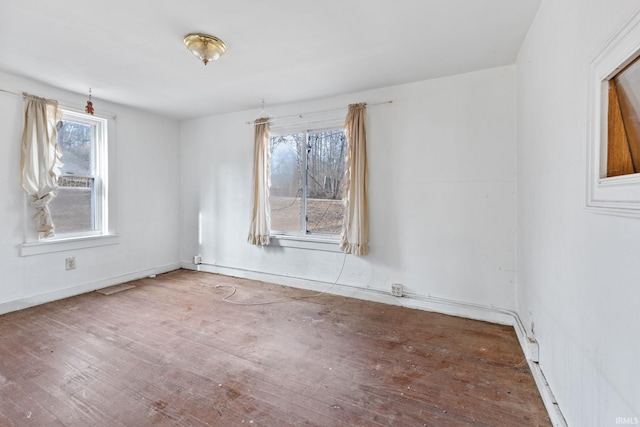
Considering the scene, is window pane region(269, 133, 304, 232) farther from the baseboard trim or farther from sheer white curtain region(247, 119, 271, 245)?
the baseboard trim

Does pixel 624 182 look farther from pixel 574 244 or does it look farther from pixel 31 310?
pixel 31 310

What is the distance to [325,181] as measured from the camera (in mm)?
3814

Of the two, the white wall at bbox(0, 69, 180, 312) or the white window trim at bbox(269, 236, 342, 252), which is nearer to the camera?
the white wall at bbox(0, 69, 180, 312)

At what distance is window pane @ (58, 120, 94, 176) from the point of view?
3561mm

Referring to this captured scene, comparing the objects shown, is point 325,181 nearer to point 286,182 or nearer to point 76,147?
point 286,182

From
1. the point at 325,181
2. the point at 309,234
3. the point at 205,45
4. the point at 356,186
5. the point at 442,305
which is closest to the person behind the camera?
the point at 205,45

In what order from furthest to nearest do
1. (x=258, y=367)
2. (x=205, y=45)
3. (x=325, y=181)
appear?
(x=325, y=181), (x=205, y=45), (x=258, y=367)

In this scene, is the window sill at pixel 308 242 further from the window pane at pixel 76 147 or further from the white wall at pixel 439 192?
the window pane at pixel 76 147

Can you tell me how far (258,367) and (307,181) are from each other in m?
2.42

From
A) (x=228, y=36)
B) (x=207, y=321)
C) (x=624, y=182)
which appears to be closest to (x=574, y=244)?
(x=624, y=182)

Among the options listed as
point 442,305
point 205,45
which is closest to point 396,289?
point 442,305

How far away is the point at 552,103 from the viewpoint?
1.68 meters

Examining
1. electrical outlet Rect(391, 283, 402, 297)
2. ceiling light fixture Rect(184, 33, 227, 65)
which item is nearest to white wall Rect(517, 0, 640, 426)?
electrical outlet Rect(391, 283, 402, 297)

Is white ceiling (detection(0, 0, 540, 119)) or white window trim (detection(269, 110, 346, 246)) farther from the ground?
white ceiling (detection(0, 0, 540, 119))
